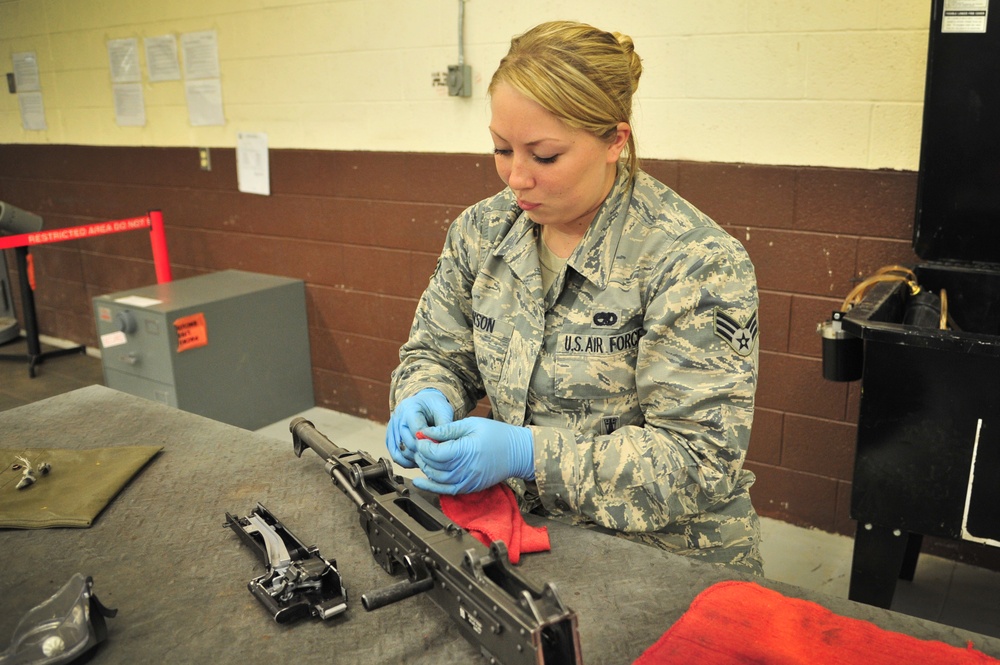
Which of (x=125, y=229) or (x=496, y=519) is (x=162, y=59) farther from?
(x=496, y=519)

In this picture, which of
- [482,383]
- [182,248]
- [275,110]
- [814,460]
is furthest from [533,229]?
[182,248]

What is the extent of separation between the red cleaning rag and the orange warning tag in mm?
1988

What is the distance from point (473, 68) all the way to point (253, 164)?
4.09 feet

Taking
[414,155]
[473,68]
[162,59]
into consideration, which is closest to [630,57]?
[473,68]

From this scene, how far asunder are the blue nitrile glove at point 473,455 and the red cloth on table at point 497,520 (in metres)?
0.02

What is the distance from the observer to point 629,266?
1.36 metres

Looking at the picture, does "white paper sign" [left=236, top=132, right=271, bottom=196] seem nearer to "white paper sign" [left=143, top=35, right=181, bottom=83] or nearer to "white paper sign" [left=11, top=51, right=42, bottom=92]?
"white paper sign" [left=143, top=35, right=181, bottom=83]

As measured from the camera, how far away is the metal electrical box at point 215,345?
3.06 meters

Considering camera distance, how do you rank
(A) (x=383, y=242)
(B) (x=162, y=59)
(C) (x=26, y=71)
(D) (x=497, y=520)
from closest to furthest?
(D) (x=497, y=520) < (A) (x=383, y=242) < (B) (x=162, y=59) < (C) (x=26, y=71)

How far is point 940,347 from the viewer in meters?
1.57

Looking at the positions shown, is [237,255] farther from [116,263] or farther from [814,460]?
[814,460]

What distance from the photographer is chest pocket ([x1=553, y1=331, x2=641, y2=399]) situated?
1366 mm

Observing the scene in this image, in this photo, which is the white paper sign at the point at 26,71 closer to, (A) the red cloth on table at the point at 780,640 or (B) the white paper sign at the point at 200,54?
(B) the white paper sign at the point at 200,54

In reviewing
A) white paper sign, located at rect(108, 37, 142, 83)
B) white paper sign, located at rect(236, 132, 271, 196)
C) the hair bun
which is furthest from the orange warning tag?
the hair bun
